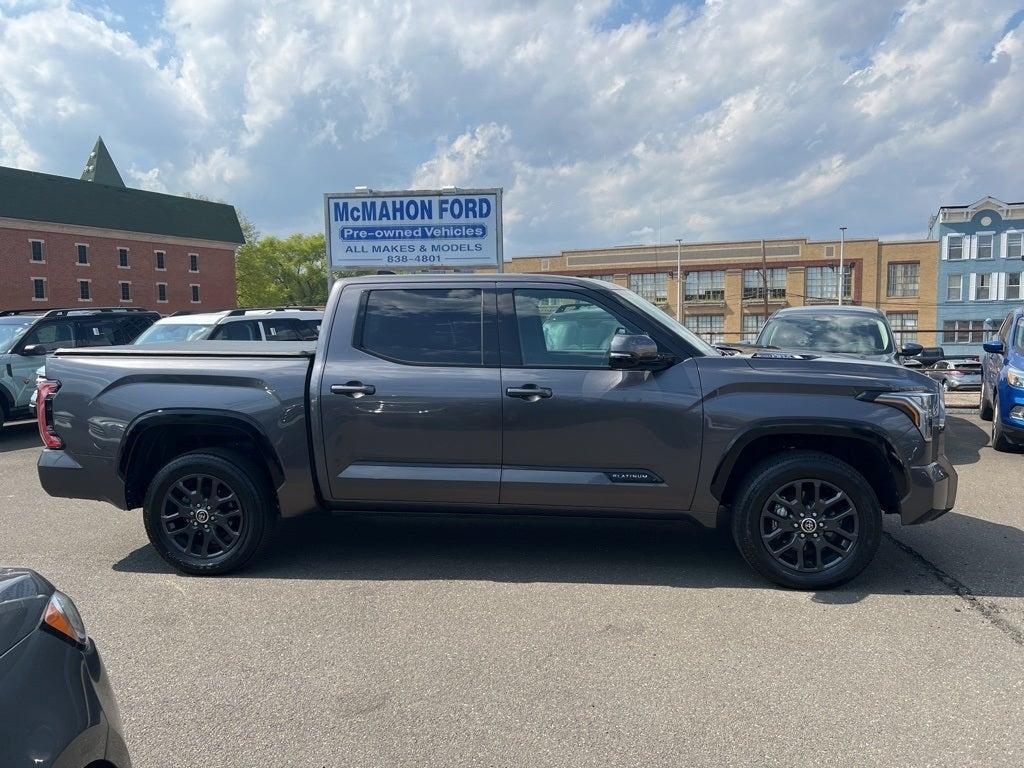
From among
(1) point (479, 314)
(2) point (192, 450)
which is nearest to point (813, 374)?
(1) point (479, 314)

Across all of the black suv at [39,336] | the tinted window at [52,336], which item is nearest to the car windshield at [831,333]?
the black suv at [39,336]

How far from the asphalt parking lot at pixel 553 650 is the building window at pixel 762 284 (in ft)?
184

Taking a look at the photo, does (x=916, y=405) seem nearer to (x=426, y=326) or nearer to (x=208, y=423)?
(x=426, y=326)

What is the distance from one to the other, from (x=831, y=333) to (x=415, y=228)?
9.68m

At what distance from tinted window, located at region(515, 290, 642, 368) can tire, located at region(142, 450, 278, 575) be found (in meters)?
1.96

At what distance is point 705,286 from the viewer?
60.0 meters

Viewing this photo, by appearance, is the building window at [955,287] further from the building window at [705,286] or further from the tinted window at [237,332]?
the tinted window at [237,332]

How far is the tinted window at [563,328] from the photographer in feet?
15.0

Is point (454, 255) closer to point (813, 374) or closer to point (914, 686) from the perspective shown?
point (813, 374)

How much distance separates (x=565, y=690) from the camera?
3.25m

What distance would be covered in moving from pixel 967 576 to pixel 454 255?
42.3 ft

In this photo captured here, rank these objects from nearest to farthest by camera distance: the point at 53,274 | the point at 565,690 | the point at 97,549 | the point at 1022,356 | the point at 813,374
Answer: the point at 565,690 < the point at 813,374 < the point at 97,549 < the point at 1022,356 < the point at 53,274

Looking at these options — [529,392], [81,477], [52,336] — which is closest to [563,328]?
[529,392]

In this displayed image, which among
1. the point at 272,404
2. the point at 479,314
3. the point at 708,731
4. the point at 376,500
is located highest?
the point at 479,314
